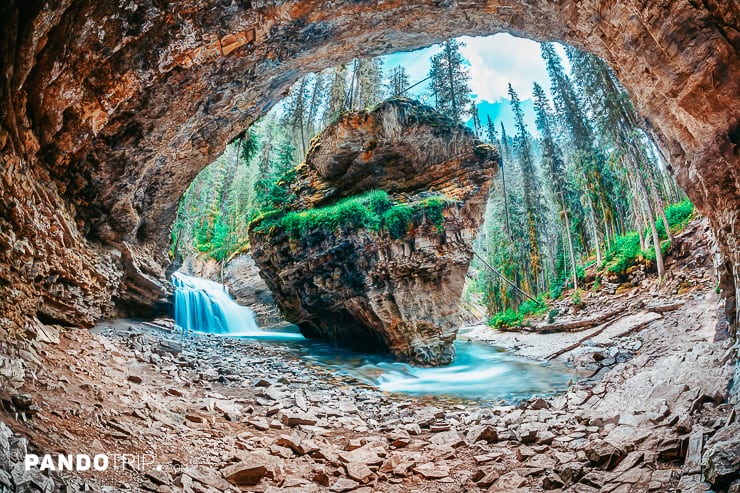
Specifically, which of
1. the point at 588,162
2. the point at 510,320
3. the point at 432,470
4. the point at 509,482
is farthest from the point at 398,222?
the point at 588,162

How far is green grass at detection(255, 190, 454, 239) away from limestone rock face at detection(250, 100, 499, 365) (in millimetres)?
60

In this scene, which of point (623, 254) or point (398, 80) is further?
point (398, 80)

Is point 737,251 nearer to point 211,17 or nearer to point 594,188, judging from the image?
point 211,17

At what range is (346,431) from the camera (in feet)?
19.1

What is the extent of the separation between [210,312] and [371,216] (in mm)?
11155

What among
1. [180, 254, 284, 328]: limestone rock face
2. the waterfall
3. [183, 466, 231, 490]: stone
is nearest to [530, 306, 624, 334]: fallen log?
[180, 254, 284, 328]: limestone rock face

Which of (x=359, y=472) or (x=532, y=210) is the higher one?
(x=532, y=210)

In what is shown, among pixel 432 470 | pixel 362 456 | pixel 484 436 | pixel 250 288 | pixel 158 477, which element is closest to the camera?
pixel 158 477

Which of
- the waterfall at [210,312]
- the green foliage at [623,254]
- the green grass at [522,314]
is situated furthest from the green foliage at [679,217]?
the waterfall at [210,312]

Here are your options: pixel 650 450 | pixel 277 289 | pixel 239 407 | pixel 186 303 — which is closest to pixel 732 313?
pixel 650 450

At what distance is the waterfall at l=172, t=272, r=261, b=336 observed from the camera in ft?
53.6

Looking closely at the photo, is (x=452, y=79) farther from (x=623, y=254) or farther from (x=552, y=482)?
(x=552, y=482)

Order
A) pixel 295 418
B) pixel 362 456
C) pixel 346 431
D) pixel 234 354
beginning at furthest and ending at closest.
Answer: pixel 234 354
pixel 346 431
pixel 295 418
pixel 362 456

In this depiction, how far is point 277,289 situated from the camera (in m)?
17.2
